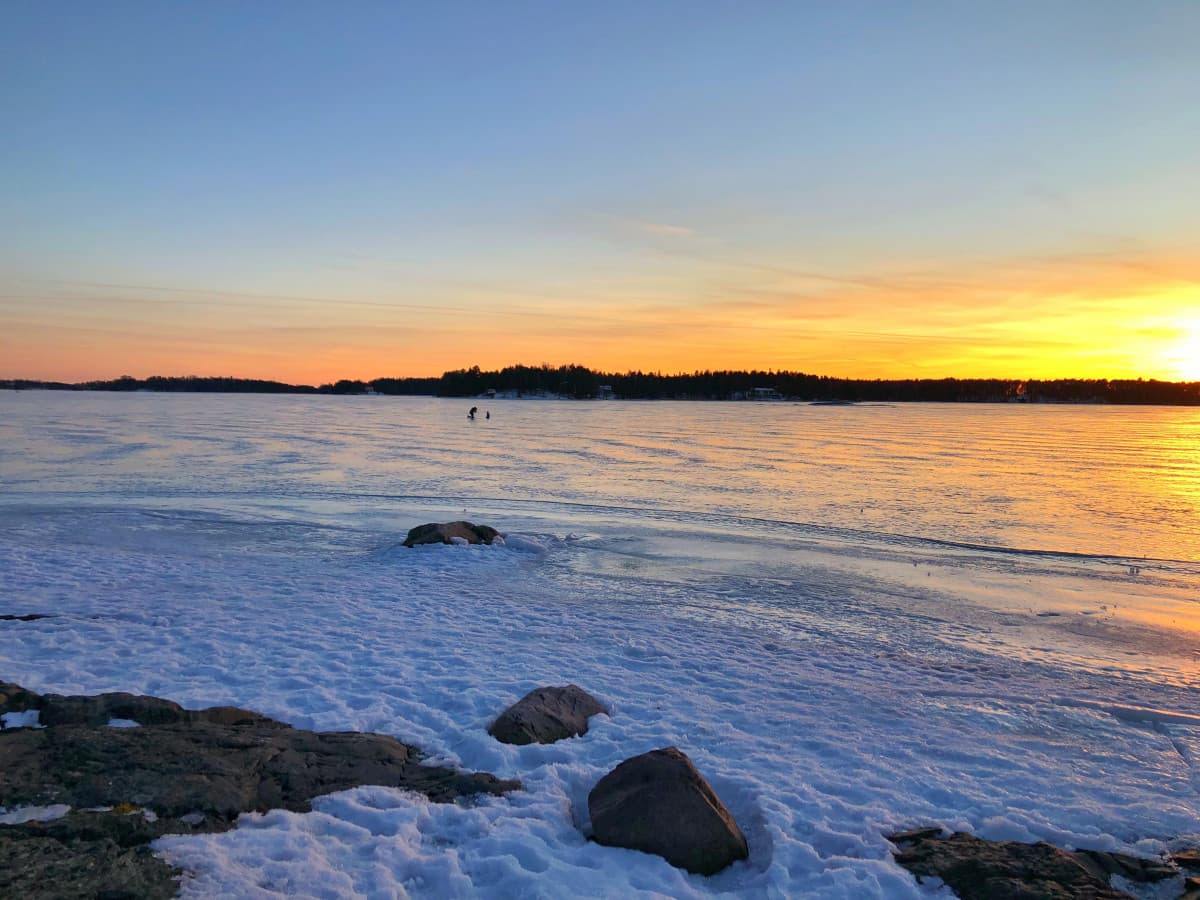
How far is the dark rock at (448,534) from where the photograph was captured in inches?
541

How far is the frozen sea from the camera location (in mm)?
4637

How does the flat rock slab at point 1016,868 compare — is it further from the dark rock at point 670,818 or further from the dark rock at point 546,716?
the dark rock at point 546,716

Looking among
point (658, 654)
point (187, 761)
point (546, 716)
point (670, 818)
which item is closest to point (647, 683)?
point (658, 654)

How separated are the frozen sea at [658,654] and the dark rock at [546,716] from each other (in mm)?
173

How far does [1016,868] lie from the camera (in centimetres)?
444

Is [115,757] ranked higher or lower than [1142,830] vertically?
higher

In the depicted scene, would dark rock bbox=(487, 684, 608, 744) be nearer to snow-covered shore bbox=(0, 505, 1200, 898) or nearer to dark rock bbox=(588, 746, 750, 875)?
snow-covered shore bbox=(0, 505, 1200, 898)

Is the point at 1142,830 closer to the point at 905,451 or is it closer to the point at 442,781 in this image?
the point at 442,781

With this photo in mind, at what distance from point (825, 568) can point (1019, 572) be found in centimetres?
318

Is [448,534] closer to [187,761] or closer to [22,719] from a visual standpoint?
[22,719]

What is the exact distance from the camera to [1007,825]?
5.05 m

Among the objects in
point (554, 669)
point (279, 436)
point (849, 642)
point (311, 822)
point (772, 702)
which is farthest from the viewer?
point (279, 436)

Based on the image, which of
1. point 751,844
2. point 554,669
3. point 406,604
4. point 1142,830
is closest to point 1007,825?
point 1142,830

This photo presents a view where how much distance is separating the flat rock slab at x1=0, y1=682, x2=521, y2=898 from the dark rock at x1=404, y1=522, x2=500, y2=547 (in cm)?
758
